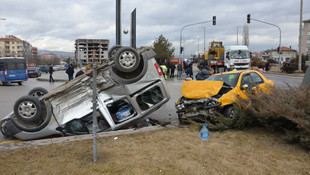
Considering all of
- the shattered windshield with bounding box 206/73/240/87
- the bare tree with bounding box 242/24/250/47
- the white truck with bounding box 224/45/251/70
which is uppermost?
the bare tree with bounding box 242/24/250/47

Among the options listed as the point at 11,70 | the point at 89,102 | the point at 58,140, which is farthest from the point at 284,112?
the point at 11,70

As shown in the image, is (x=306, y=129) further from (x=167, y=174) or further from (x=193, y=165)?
(x=167, y=174)

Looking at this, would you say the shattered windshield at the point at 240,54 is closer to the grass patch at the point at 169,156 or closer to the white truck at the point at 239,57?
the white truck at the point at 239,57

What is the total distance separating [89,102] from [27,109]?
1275 mm

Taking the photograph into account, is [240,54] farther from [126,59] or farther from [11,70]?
[126,59]

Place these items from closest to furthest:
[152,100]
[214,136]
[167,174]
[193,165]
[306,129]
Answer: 1. [167,174]
2. [193,165]
3. [306,129]
4. [214,136]
5. [152,100]

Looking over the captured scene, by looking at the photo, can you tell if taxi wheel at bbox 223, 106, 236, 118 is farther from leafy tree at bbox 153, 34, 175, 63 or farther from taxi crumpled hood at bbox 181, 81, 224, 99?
leafy tree at bbox 153, 34, 175, 63

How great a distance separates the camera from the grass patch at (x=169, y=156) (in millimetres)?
3723

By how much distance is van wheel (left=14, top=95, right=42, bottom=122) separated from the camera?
526 centimetres

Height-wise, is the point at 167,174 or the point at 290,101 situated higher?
the point at 290,101

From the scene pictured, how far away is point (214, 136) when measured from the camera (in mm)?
5312

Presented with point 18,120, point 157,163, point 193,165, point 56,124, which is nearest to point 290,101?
point 193,165

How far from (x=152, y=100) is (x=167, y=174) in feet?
9.82

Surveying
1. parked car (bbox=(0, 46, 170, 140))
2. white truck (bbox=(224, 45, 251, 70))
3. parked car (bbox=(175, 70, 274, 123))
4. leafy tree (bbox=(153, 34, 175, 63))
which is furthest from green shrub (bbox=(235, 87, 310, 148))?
leafy tree (bbox=(153, 34, 175, 63))
